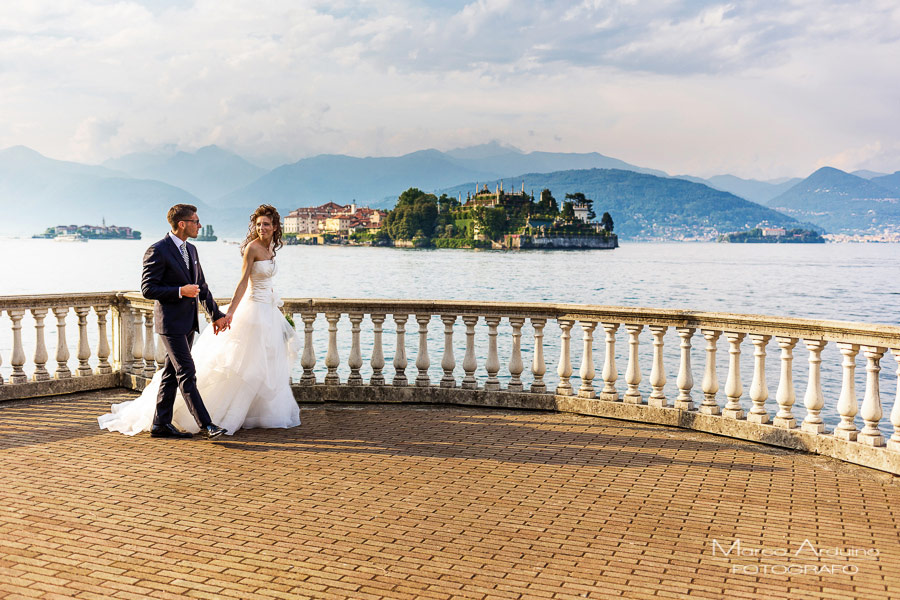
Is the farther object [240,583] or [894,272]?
[894,272]

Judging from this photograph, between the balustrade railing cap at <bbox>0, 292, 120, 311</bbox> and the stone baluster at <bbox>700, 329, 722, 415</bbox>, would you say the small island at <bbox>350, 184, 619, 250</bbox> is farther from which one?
the stone baluster at <bbox>700, 329, 722, 415</bbox>

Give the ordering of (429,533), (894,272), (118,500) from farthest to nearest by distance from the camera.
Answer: (894,272), (118,500), (429,533)

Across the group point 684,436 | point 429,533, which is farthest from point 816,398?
point 429,533

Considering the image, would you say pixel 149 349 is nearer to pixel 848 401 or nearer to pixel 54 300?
pixel 54 300

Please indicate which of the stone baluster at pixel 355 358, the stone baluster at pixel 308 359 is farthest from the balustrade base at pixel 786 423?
the stone baluster at pixel 308 359

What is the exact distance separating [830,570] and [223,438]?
4.90 meters

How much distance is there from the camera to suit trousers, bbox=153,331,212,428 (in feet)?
22.7

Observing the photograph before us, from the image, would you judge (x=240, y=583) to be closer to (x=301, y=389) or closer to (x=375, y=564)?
(x=375, y=564)

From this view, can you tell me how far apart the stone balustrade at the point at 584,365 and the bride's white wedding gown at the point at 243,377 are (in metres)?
0.54

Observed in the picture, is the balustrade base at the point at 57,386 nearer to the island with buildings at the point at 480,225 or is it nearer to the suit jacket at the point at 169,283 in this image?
the suit jacket at the point at 169,283

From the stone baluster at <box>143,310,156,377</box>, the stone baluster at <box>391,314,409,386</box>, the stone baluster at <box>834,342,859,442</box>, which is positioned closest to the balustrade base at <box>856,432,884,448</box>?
the stone baluster at <box>834,342,859,442</box>

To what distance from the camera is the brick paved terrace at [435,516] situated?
4020 mm

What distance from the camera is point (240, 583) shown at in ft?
13.0

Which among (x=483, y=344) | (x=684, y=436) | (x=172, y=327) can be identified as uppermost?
(x=172, y=327)
